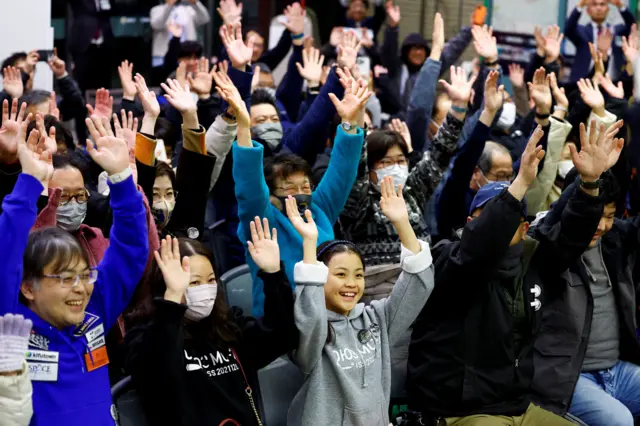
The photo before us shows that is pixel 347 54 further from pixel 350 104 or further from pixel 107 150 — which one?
pixel 107 150

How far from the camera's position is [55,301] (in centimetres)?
356

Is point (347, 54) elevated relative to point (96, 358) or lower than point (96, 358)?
elevated

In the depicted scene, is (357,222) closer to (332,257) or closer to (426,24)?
(332,257)

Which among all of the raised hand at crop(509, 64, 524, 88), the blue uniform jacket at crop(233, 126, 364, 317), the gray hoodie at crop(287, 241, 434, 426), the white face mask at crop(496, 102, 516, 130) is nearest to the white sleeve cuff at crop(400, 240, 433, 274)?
the gray hoodie at crop(287, 241, 434, 426)

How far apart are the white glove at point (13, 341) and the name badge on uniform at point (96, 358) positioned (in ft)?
1.00

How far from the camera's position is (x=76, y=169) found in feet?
15.0

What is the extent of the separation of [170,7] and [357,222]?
5.42 metres

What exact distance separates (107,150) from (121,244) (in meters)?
0.37

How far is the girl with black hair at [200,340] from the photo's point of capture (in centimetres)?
370

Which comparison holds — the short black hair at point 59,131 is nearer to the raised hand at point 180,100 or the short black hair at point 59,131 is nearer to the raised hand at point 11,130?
the raised hand at point 180,100

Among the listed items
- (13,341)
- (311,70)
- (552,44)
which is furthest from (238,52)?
(552,44)

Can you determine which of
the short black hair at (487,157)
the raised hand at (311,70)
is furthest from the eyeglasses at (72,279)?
the raised hand at (311,70)

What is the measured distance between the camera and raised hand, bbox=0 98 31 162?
404 centimetres

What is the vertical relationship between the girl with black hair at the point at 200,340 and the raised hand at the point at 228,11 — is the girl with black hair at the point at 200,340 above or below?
below
